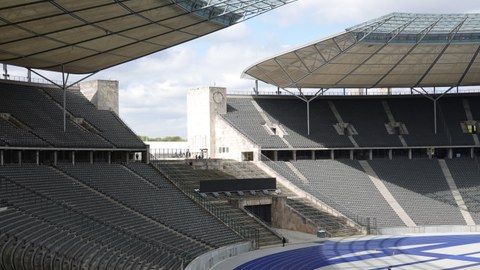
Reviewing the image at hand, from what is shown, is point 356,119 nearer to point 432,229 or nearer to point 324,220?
point 432,229

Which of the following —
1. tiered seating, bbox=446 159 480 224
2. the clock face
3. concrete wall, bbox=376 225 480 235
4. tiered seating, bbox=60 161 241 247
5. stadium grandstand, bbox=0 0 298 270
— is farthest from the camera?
the clock face

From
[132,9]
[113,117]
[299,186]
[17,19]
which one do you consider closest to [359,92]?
[299,186]

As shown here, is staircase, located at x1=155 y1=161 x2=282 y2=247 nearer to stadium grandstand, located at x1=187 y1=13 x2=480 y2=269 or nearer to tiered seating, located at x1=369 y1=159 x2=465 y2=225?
stadium grandstand, located at x1=187 y1=13 x2=480 y2=269

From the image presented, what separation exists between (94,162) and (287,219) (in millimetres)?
13012

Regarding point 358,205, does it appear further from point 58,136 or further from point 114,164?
point 58,136

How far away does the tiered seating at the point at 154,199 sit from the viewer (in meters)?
36.6

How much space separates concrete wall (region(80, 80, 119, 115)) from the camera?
48750 mm

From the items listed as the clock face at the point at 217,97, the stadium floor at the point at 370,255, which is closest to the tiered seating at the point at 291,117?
the clock face at the point at 217,97

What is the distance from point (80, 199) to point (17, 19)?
30.1ft

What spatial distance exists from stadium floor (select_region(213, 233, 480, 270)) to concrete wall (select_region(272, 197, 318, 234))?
7.35ft

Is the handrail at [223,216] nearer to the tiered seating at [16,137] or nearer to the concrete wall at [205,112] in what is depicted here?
the tiered seating at [16,137]

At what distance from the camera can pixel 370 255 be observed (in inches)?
1483

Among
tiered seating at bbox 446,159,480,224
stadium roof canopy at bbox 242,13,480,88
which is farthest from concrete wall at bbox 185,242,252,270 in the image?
tiered seating at bbox 446,159,480,224

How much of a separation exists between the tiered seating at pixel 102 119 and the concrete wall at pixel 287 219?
32.3 feet
